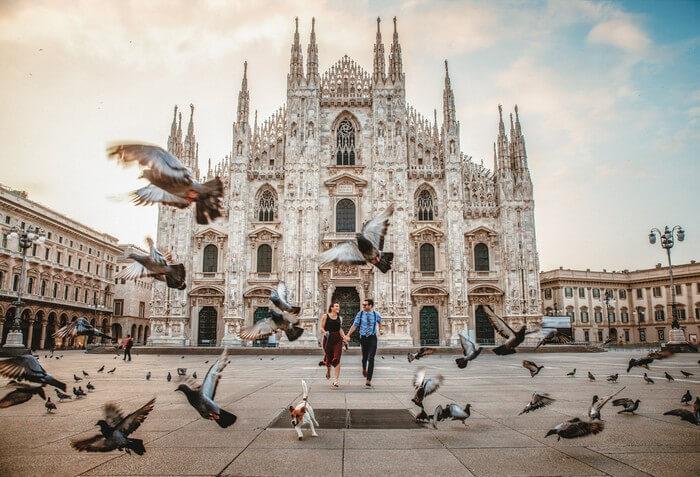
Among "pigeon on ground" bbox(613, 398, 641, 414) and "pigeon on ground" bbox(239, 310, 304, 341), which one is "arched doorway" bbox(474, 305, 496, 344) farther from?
"pigeon on ground" bbox(239, 310, 304, 341)

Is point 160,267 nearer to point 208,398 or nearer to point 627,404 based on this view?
point 208,398

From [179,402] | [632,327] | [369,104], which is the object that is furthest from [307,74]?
[632,327]

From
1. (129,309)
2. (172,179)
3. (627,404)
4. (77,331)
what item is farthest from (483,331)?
(129,309)

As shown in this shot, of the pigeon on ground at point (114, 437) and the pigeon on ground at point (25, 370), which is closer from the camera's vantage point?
the pigeon on ground at point (114, 437)

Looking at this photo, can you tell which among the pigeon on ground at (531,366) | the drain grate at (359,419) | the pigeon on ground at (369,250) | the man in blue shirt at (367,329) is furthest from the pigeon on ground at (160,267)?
the pigeon on ground at (531,366)

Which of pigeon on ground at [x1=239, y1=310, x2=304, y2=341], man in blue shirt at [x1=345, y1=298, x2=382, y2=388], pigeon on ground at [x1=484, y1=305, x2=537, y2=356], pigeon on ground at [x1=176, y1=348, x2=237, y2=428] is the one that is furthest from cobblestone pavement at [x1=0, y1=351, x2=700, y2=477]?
man in blue shirt at [x1=345, y1=298, x2=382, y2=388]

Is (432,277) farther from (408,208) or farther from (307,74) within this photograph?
(307,74)

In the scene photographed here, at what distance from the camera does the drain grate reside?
5152 mm

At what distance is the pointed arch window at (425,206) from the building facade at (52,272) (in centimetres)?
2661

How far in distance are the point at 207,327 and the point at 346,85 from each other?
64.0 ft

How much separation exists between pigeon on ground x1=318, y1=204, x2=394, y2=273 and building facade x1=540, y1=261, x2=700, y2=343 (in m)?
58.8

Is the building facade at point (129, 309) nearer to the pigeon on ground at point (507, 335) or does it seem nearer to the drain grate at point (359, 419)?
the drain grate at point (359, 419)

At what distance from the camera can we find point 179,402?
716cm

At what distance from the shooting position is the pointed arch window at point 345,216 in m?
33.6
